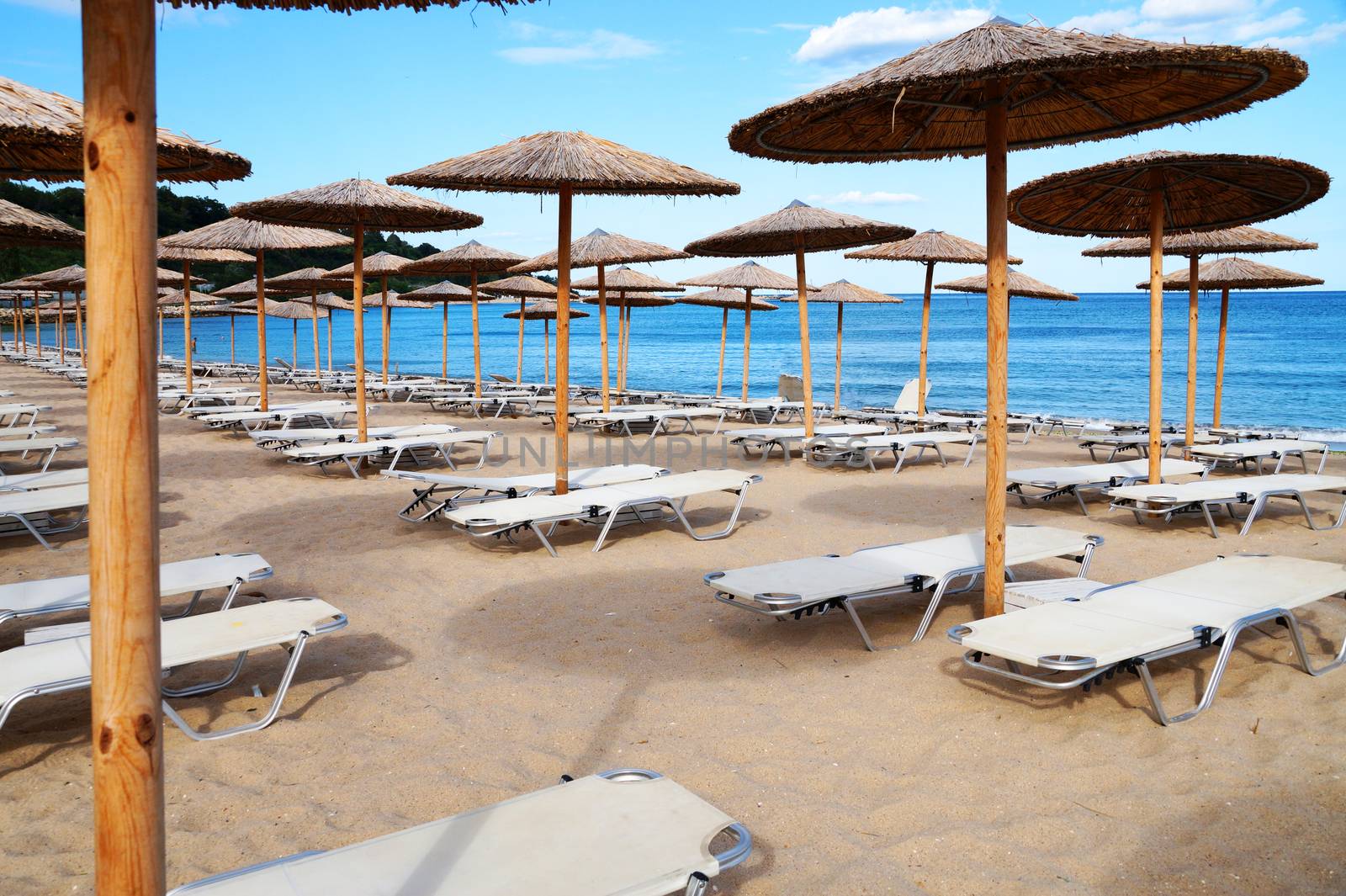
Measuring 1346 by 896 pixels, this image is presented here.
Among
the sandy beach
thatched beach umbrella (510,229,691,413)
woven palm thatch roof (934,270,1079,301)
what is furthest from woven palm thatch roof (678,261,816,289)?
the sandy beach

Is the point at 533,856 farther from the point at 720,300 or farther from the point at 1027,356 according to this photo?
the point at 1027,356

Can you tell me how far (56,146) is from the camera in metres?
4.41

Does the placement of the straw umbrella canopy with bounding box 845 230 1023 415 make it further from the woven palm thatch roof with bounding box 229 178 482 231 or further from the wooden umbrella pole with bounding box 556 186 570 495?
the wooden umbrella pole with bounding box 556 186 570 495

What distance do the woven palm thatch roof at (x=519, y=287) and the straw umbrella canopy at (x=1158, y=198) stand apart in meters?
11.7

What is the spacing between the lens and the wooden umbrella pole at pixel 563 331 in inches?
243

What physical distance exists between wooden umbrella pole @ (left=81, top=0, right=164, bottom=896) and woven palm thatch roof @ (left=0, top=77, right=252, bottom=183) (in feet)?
7.12

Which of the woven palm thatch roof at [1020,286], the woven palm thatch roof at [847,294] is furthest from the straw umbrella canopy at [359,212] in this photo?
the woven palm thatch roof at [847,294]

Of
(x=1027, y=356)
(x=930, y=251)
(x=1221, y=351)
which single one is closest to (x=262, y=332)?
(x=930, y=251)

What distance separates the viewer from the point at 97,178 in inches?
50.1

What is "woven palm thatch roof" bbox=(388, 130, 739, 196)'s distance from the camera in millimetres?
5723

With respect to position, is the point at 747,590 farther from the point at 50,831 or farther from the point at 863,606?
the point at 50,831

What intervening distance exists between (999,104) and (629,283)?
11.2m

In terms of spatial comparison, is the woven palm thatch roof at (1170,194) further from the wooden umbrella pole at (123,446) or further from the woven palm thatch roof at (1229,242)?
the wooden umbrella pole at (123,446)

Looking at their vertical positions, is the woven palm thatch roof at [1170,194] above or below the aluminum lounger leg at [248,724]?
above
